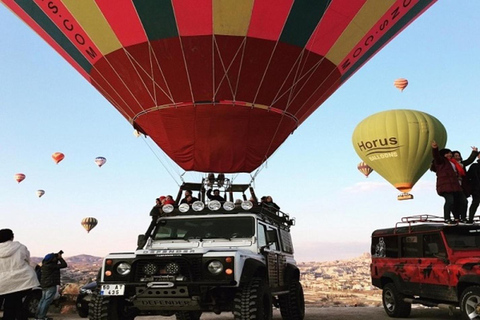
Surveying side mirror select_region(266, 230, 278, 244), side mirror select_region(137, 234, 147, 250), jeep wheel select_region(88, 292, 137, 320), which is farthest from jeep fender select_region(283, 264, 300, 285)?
jeep wheel select_region(88, 292, 137, 320)

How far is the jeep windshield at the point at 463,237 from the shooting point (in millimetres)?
10625

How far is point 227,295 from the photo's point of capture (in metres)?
7.65

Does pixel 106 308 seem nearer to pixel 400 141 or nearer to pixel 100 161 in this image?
pixel 400 141

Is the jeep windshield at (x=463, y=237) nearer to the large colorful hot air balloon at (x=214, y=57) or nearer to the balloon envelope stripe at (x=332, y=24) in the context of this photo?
the large colorful hot air balloon at (x=214, y=57)

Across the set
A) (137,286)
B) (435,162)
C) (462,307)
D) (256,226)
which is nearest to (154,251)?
(137,286)

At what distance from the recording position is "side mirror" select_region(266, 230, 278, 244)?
9823mm

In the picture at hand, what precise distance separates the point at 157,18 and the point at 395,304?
899 centimetres

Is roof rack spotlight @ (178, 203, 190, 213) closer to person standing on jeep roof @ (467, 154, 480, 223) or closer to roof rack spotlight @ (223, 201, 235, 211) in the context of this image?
roof rack spotlight @ (223, 201, 235, 211)

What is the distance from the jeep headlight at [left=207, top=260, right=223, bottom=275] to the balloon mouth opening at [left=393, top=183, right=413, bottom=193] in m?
26.3

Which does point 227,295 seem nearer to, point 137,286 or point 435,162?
point 137,286

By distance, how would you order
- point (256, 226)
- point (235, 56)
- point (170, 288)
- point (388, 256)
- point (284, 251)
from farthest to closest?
point (235, 56) < point (388, 256) < point (284, 251) < point (256, 226) < point (170, 288)

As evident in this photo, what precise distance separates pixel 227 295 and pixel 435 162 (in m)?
6.32

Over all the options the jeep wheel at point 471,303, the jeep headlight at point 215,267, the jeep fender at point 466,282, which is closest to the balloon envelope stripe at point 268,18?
the jeep fender at point 466,282

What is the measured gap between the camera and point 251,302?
7.36 meters
